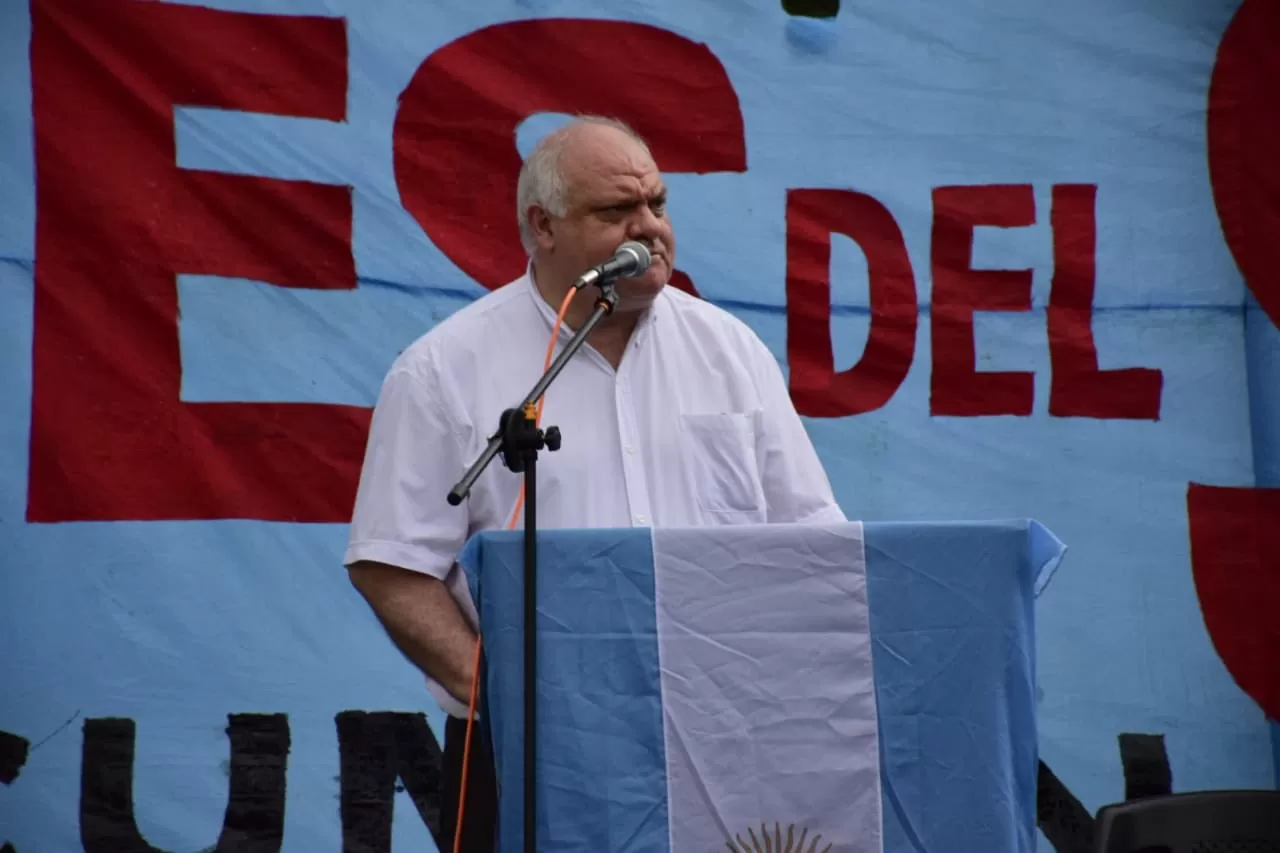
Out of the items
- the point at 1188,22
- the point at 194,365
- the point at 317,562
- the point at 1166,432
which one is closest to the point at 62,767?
the point at 317,562

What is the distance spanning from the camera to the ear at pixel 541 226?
2625mm

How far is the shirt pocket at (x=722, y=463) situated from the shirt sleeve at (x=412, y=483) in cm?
37

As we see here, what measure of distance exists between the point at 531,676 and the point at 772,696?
284 mm

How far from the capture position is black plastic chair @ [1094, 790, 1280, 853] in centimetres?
209

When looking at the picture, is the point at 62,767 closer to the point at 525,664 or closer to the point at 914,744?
the point at 525,664

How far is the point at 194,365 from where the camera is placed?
3377 millimetres

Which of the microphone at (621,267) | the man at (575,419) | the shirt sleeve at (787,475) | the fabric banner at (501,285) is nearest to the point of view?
the microphone at (621,267)

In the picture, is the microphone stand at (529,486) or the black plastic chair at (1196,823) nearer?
the microphone stand at (529,486)

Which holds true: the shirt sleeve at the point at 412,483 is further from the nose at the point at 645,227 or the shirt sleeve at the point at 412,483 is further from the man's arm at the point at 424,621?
the nose at the point at 645,227

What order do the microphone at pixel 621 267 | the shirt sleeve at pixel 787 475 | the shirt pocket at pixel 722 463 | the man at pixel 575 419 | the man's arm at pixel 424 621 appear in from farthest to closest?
the shirt sleeve at pixel 787 475 → the shirt pocket at pixel 722 463 → the man at pixel 575 419 → the man's arm at pixel 424 621 → the microphone at pixel 621 267

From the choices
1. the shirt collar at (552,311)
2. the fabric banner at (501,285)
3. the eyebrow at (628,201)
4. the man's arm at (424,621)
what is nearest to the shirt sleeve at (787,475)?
the shirt collar at (552,311)

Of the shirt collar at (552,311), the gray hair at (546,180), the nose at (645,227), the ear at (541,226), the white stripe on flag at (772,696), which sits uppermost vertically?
the gray hair at (546,180)

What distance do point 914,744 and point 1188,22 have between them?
2.62 meters

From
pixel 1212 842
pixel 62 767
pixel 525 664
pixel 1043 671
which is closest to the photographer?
pixel 525 664
